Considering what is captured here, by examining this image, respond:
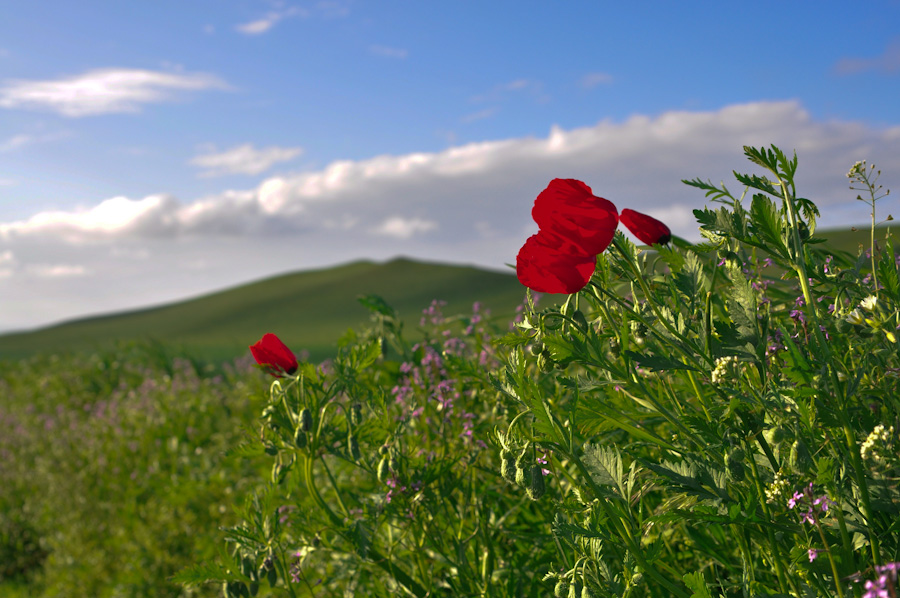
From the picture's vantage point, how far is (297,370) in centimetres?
192

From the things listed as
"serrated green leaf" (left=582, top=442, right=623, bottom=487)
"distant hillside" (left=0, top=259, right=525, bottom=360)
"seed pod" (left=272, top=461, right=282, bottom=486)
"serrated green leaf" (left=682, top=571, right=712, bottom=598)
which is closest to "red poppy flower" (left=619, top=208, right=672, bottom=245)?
"serrated green leaf" (left=582, top=442, right=623, bottom=487)

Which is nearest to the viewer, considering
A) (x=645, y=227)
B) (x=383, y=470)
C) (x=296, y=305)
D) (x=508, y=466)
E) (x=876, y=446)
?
(x=876, y=446)

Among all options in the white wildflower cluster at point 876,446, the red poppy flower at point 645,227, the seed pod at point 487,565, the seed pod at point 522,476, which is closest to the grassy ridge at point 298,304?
the seed pod at point 487,565

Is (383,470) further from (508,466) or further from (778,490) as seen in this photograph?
(778,490)

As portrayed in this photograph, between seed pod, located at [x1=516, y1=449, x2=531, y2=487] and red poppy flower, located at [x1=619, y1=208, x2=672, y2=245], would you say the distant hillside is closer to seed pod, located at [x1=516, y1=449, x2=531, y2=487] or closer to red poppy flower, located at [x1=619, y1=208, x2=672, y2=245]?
red poppy flower, located at [x1=619, y1=208, x2=672, y2=245]

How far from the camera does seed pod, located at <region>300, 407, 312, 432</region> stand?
5.60 feet

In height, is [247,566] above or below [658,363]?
below

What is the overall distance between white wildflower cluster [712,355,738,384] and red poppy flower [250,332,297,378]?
1.04 meters

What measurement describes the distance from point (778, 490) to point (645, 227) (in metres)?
0.51

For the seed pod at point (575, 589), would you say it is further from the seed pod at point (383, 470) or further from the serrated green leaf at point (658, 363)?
the seed pod at point (383, 470)

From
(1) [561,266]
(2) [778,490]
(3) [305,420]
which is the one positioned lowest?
(2) [778,490]

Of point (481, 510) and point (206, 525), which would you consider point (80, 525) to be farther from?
point (481, 510)

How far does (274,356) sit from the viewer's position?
5.88 feet

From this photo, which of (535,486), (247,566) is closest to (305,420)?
(247,566)
